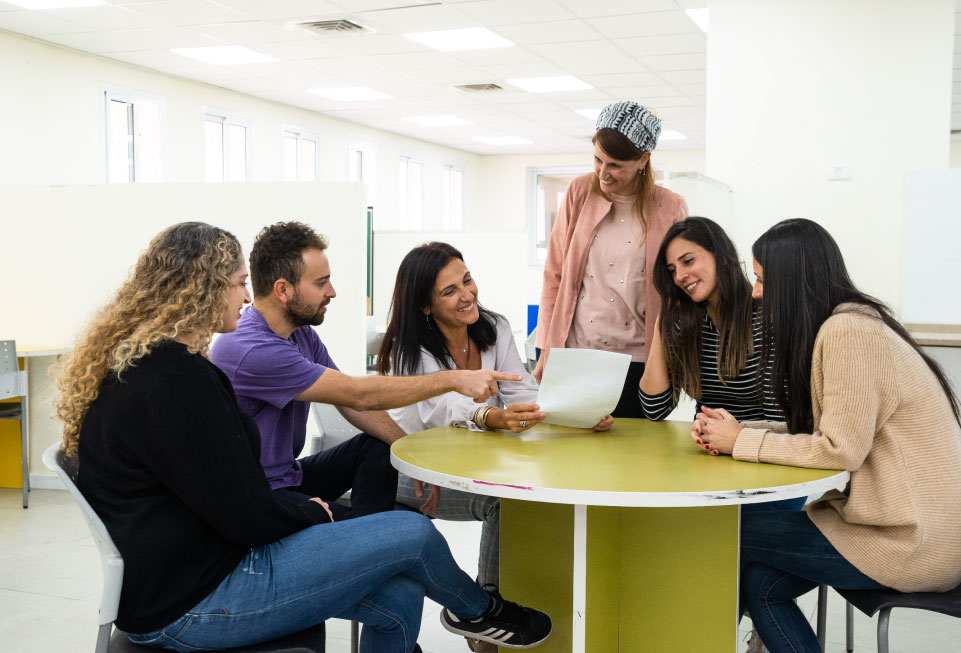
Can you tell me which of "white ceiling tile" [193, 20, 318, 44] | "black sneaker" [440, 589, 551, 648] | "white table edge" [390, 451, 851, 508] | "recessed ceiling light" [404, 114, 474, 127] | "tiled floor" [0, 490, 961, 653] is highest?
"white ceiling tile" [193, 20, 318, 44]

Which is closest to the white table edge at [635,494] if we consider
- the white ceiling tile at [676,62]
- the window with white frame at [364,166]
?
the white ceiling tile at [676,62]

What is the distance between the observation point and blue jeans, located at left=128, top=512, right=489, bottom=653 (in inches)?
55.4

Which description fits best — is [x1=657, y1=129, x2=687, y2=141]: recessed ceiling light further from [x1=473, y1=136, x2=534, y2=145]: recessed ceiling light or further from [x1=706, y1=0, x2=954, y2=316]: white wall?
[x1=706, y1=0, x2=954, y2=316]: white wall

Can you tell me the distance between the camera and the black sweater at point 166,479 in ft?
4.52

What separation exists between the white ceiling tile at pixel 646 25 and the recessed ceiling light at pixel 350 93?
3164 mm

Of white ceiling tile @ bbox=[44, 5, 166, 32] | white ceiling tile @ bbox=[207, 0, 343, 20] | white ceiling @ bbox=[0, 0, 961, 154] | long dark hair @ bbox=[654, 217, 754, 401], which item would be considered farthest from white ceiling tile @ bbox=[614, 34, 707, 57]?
long dark hair @ bbox=[654, 217, 754, 401]

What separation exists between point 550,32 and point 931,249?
331cm

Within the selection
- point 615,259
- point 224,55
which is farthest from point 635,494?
point 224,55

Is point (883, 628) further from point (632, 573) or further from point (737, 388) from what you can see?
point (737, 388)

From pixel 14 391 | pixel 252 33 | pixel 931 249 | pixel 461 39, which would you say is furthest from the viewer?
pixel 461 39

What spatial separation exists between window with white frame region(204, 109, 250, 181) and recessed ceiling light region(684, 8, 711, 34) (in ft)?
16.4

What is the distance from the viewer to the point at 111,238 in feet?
15.1

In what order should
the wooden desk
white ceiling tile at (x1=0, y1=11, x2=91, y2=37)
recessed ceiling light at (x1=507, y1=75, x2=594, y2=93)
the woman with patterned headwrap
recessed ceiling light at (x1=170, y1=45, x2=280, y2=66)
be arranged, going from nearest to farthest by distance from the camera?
1. the wooden desk
2. the woman with patterned headwrap
3. white ceiling tile at (x1=0, y1=11, x2=91, y2=37)
4. recessed ceiling light at (x1=170, y1=45, x2=280, y2=66)
5. recessed ceiling light at (x1=507, y1=75, x2=594, y2=93)

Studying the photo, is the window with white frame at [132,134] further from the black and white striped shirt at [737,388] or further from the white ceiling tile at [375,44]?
the black and white striped shirt at [737,388]
